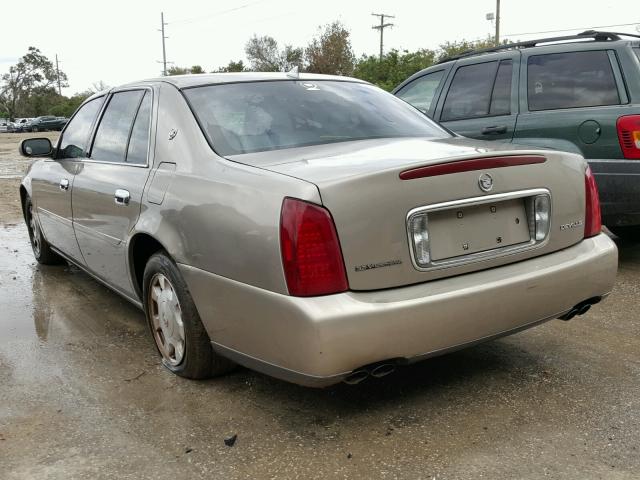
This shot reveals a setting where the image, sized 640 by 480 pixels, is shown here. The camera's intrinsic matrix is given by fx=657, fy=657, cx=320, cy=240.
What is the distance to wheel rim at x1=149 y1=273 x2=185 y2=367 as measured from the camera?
10.6 feet

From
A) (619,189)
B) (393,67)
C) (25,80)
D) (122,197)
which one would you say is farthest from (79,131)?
(25,80)

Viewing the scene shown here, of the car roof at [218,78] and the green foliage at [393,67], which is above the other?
the green foliage at [393,67]

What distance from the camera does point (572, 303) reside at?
2.98 meters

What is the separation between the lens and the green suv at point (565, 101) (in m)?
4.86

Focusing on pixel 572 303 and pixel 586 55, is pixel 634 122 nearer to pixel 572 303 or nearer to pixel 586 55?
pixel 586 55

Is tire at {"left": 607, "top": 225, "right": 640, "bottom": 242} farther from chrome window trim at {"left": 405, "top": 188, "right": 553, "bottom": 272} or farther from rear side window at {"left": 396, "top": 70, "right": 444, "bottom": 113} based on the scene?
chrome window trim at {"left": 405, "top": 188, "right": 553, "bottom": 272}

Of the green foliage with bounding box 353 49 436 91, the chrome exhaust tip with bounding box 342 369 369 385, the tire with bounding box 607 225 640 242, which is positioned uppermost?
the green foliage with bounding box 353 49 436 91

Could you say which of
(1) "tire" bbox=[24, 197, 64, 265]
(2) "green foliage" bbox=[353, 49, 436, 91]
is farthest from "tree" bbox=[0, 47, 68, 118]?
(1) "tire" bbox=[24, 197, 64, 265]

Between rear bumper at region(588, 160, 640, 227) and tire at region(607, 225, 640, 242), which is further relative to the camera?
tire at region(607, 225, 640, 242)

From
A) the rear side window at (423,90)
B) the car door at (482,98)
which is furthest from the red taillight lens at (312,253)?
the rear side window at (423,90)

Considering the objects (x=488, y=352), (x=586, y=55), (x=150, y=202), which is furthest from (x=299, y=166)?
(x=586, y=55)

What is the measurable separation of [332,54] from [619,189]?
149ft

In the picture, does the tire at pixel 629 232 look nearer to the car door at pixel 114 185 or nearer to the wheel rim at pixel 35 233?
the car door at pixel 114 185

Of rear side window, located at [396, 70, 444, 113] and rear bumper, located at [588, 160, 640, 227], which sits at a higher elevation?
rear side window, located at [396, 70, 444, 113]
